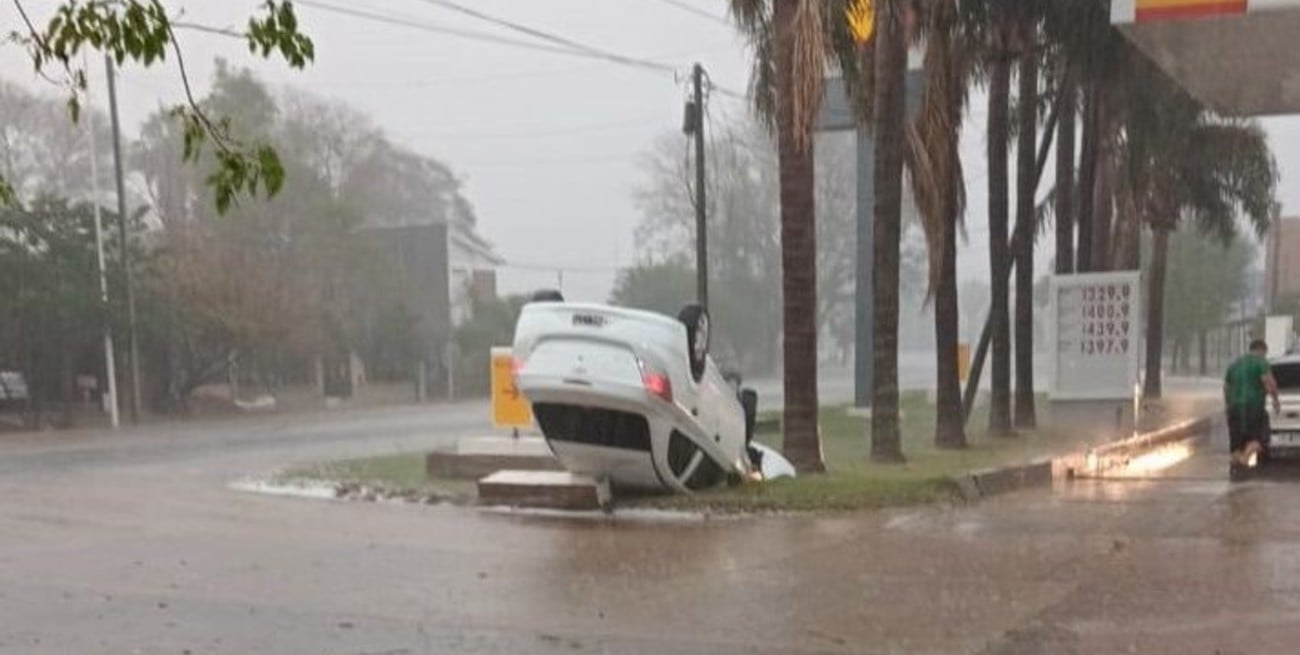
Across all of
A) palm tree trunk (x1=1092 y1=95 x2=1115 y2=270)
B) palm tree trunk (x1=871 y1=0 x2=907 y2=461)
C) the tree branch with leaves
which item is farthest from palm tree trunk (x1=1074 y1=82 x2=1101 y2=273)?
the tree branch with leaves

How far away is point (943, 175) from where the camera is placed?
56.4 ft

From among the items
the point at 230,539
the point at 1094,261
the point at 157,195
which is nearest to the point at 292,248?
the point at 157,195

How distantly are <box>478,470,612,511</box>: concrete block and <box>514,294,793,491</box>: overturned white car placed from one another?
0.57 feet

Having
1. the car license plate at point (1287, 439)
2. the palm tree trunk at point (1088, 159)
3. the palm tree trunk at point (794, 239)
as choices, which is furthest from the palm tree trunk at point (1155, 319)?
the palm tree trunk at point (794, 239)

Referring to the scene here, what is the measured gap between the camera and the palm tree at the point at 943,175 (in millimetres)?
16969

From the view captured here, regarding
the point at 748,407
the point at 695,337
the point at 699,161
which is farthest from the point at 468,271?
the point at 695,337

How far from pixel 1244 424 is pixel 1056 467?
2478 mm

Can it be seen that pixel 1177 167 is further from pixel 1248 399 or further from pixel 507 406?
pixel 507 406

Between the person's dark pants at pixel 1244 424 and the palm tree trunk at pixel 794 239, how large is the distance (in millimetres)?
5934

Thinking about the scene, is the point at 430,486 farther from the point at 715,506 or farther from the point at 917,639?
the point at 917,639

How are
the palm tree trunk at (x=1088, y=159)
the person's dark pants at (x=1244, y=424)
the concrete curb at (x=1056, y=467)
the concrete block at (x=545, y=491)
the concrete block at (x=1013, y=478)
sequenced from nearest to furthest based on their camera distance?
the concrete block at (x=545, y=491) < the concrete curb at (x=1056, y=467) < the concrete block at (x=1013, y=478) < the person's dark pants at (x=1244, y=424) < the palm tree trunk at (x=1088, y=159)

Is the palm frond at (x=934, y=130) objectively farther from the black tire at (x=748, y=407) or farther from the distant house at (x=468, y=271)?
the distant house at (x=468, y=271)

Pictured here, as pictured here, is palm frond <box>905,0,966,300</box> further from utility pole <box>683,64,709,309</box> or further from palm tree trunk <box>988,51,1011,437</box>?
utility pole <box>683,64,709,309</box>

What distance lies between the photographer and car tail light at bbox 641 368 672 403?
11922 millimetres
